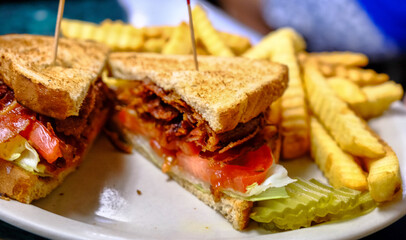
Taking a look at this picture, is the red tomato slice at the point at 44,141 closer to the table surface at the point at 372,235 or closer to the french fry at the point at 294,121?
the table surface at the point at 372,235

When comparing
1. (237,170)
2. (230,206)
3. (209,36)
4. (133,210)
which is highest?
(209,36)

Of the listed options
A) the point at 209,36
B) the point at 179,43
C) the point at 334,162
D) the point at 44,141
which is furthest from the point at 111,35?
the point at 334,162

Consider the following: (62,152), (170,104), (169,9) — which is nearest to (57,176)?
(62,152)

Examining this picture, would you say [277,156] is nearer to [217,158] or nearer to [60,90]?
[217,158]

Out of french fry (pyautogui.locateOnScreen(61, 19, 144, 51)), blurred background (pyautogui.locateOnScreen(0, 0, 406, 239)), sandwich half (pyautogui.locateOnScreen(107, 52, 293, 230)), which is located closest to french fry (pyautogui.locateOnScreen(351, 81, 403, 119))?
sandwich half (pyautogui.locateOnScreen(107, 52, 293, 230))

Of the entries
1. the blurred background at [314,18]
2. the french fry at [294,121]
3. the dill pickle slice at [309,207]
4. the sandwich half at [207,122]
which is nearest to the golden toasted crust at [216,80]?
the sandwich half at [207,122]

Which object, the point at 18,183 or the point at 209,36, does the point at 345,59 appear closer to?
the point at 209,36
